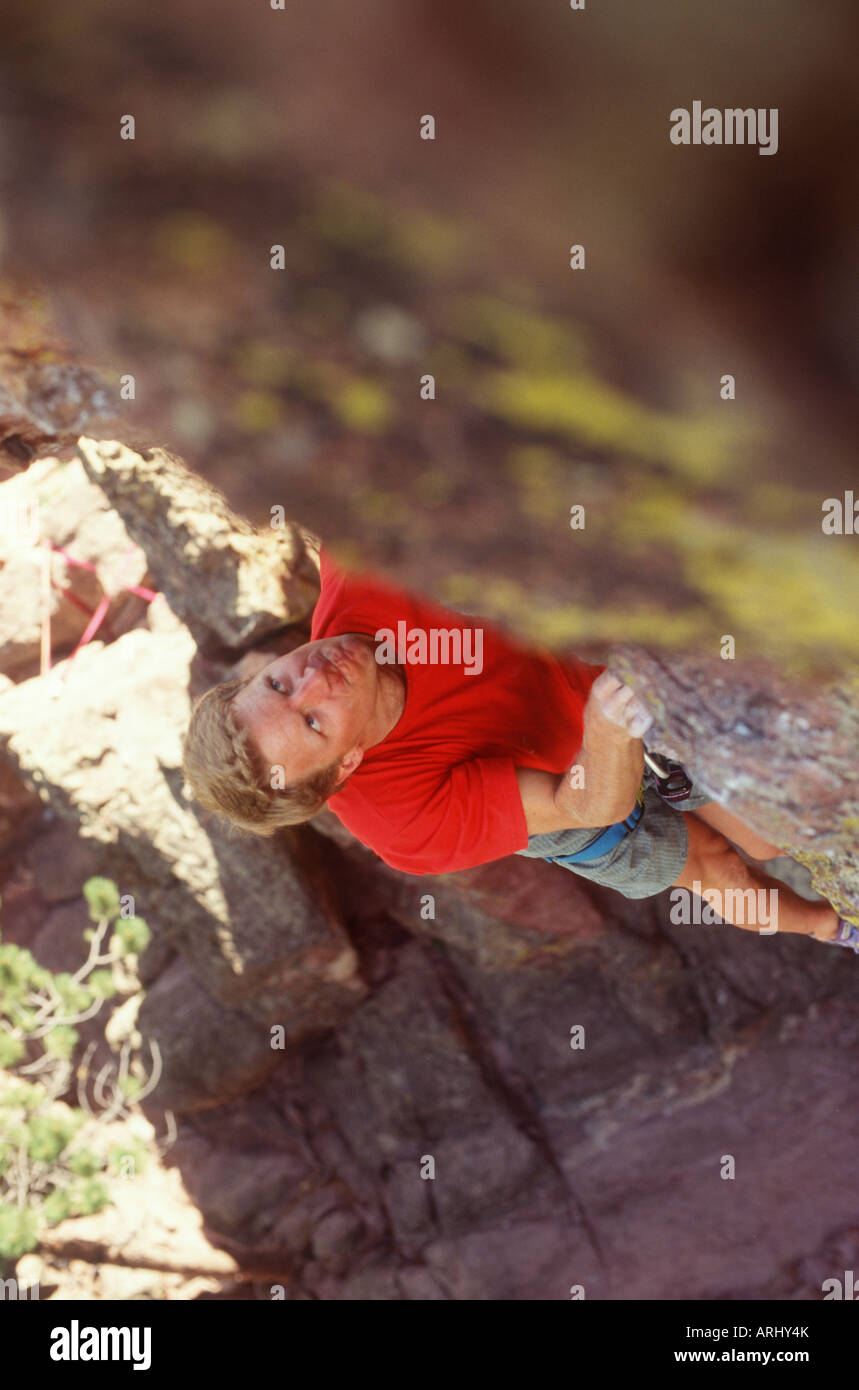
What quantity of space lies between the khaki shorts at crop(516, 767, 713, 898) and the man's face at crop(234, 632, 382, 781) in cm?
65

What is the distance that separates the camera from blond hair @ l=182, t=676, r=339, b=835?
7.41 feet

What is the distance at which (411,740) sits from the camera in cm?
233

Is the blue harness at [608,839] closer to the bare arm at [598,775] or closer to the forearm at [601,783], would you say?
the bare arm at [598,775]

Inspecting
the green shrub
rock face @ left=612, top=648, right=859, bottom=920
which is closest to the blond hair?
rock face @ left=612, top=648, right=859, bottom=920

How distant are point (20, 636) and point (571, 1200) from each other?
4.07 metres

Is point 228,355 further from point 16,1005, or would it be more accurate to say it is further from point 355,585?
point 16,1005

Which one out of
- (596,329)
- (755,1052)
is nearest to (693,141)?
(596,329)

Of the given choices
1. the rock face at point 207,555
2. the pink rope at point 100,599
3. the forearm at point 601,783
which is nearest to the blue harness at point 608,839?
the forearm at point 601,783

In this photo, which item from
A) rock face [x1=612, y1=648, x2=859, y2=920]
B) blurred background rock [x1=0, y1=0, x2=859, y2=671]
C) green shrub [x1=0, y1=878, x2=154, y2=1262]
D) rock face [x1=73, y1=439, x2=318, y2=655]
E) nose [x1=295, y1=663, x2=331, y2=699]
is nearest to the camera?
blurred background rock [x1=0, y1=0, x2=859, y2=671]

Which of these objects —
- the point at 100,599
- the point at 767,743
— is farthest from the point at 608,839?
the point at 100,599

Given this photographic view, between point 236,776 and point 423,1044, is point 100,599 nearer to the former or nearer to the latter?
point 423,1044

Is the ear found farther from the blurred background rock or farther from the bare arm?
the blurred background rock

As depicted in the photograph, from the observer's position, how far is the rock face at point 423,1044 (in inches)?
163

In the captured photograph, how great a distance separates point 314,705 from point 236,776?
0.96 feet
